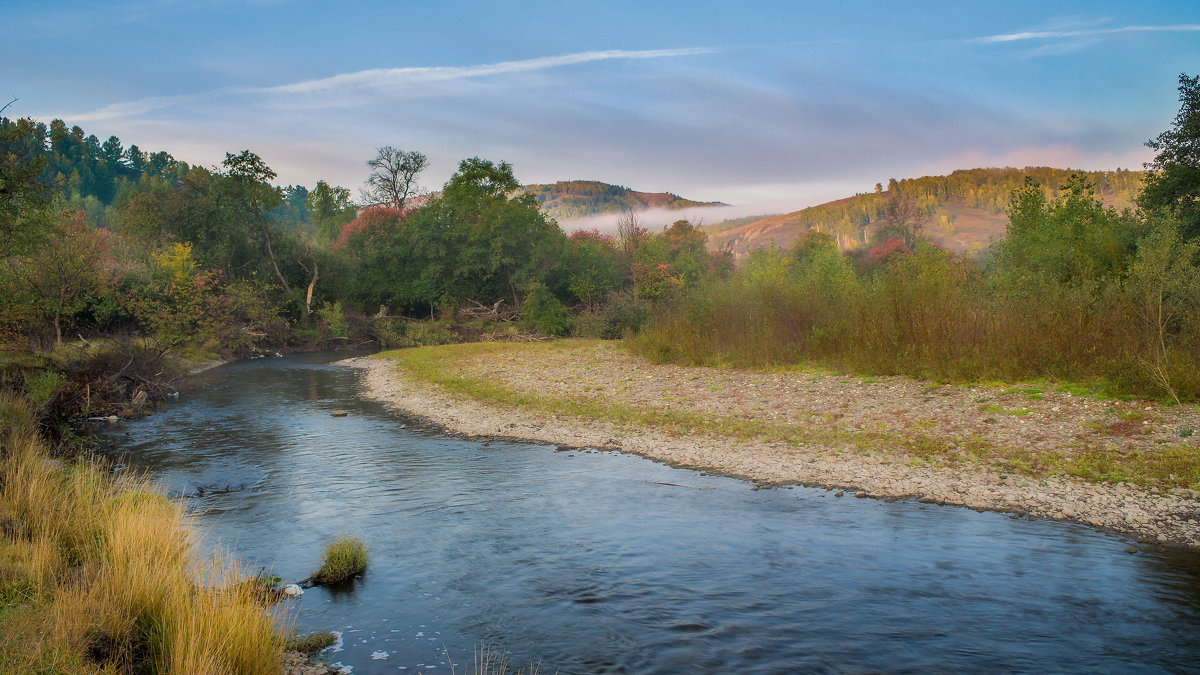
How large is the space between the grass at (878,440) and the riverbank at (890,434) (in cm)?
3

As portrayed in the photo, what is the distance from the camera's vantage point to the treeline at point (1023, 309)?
560 inches

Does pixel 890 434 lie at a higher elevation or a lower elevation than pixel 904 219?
A: lower

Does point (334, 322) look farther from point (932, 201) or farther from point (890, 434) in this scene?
point (932, 201)

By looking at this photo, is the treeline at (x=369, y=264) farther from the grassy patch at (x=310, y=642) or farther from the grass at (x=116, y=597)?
the grassy patch at (x=310, y=642)

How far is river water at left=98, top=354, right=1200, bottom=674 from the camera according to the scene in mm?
6391

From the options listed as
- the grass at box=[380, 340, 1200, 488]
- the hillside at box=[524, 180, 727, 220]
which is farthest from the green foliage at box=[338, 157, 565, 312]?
the hillside at box=[524, 180, 727, 220]

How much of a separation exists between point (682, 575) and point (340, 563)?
412 centimetres

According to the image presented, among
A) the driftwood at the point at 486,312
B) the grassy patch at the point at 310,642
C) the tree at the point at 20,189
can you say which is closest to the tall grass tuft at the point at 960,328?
the grassy patch at the point at 310,642

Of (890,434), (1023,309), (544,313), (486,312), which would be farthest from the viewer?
(486,312)

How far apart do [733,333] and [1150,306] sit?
1201 cm

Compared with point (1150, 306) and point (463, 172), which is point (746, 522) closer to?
point (1150, 306)

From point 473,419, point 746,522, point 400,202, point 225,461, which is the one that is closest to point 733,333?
point 473,419

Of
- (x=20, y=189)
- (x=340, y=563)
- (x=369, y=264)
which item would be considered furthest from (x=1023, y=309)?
(x=369, y=264)

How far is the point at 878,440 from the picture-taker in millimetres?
13242
